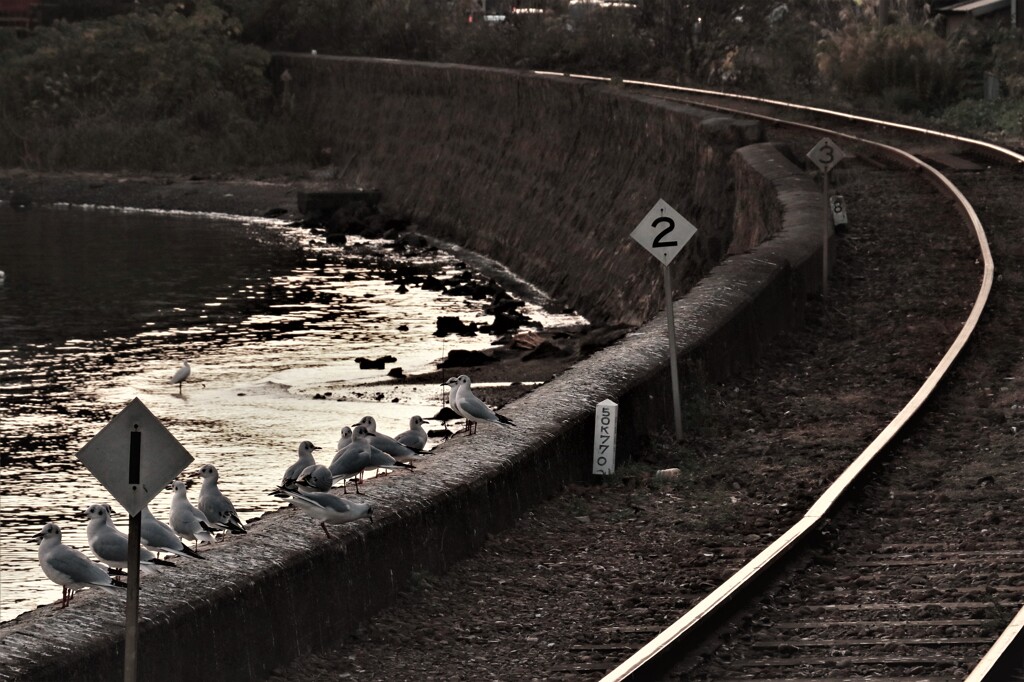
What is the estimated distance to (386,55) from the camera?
211 feet

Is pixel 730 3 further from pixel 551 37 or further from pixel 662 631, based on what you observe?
pixel 662 631

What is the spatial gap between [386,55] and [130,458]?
56479 mm

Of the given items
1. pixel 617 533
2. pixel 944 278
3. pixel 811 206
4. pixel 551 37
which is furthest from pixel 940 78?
pixel 617 533

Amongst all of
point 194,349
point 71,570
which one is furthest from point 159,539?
point 194,349

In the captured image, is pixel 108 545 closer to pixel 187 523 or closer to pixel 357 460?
pixel 187 523

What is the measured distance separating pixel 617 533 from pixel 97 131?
5203cm

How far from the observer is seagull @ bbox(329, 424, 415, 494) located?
12562 millimetres

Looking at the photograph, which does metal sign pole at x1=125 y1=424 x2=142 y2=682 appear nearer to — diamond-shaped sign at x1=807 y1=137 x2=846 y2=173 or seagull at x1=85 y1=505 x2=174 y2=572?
seagull at x1=85 y1=505 x2=174 y2=572

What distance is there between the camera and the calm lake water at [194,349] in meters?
21.5

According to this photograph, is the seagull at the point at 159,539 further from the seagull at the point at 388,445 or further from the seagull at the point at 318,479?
the seagull at the point at 388,445

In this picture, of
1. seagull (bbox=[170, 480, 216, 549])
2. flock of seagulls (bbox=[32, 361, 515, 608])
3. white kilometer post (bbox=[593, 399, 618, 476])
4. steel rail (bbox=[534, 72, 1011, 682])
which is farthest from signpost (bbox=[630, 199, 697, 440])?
seagull (bbox=[170, 480, 216, 549])

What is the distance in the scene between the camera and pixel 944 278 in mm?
21594

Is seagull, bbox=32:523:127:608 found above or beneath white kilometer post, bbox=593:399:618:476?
above

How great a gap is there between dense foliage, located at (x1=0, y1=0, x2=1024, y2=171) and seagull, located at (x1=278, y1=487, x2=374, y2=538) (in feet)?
114
